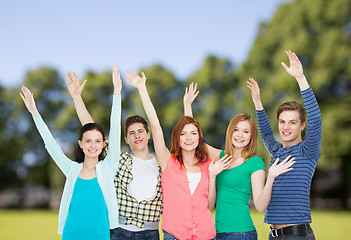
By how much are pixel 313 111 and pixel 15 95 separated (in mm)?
34274

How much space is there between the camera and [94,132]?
477 centimetres

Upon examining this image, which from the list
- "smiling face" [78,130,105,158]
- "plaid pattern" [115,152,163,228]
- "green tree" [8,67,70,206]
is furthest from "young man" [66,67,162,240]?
"green tree" [8,67,70,206]

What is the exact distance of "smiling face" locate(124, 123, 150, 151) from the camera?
4.99 meters

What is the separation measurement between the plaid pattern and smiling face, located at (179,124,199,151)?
23.5 inches

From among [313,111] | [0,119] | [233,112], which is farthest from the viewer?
[0,119]

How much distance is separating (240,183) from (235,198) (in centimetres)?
18

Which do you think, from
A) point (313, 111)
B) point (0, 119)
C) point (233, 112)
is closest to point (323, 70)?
point (233, 112)

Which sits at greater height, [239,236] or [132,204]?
[132,204]

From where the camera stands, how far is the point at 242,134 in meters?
4.74

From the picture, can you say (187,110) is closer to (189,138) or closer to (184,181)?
(189,138)

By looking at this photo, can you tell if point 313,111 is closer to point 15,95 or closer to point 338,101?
point 338,101

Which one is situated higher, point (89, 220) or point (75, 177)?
point (75, 177)

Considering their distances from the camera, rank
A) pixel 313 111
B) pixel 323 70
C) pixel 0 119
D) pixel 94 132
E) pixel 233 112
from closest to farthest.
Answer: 1. pixel 313 111
2. pixel 94 132
3. pixel 323 70
4. pixel 233 112
5. pixel 0 119

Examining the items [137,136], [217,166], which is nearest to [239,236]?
[217,166]
